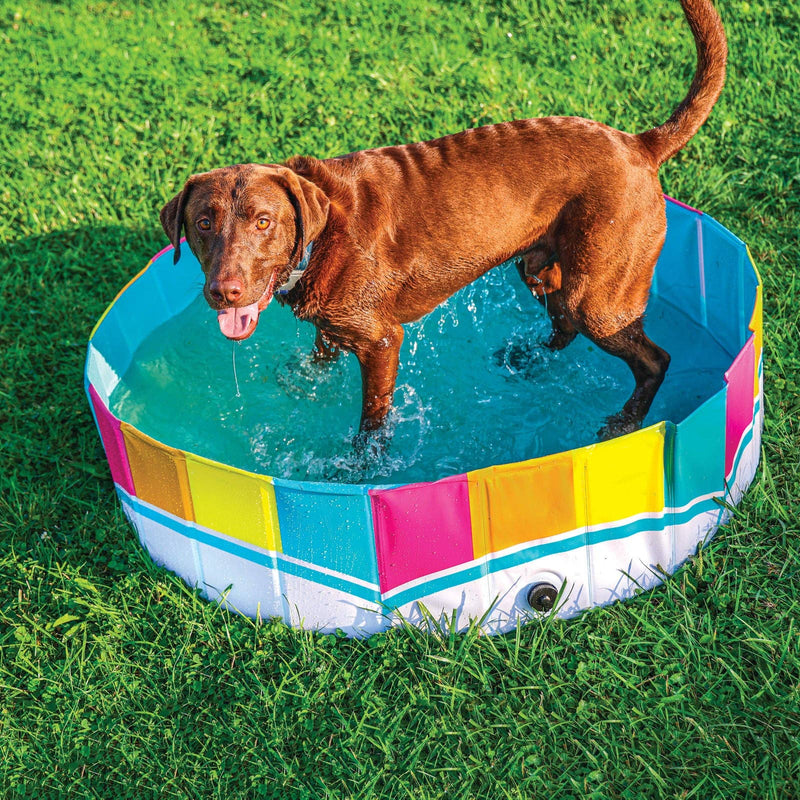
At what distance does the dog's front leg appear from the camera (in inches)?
163

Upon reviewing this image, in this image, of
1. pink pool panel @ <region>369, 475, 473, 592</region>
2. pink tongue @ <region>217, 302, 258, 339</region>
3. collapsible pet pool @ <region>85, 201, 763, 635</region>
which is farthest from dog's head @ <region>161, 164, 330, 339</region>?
pink pool panel @ <region>369, 475, 473, 592</region>

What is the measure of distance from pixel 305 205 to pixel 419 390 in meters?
1.49

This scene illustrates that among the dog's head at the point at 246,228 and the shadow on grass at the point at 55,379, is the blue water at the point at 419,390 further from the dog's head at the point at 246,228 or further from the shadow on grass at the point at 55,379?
the dog's head at the point at 246,228

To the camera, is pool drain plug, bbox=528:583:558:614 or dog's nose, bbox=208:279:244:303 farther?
dog's nose, bbox=208:279:244:303

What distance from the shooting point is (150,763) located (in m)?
3.16

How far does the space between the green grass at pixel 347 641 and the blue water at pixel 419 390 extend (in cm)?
48

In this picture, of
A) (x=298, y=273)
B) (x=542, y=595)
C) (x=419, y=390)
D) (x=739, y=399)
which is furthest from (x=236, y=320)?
(x=739, y=399)

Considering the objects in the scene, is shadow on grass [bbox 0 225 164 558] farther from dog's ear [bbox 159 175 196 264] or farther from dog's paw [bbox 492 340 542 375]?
dog's paw [bbox 492 340 542 375]

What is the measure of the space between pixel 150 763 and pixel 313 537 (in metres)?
0.96

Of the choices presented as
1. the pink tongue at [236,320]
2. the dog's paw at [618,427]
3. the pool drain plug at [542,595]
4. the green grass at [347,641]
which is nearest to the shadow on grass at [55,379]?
the green grass at [347,641]

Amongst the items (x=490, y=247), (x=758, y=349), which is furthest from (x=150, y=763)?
(x=758, y=349)

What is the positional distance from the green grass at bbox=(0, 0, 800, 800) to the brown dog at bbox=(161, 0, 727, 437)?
1120 millimetres

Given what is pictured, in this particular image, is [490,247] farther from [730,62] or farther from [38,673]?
[730,62]

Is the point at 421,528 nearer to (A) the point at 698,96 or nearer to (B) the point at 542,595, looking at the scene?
(B) the point at 542,595
